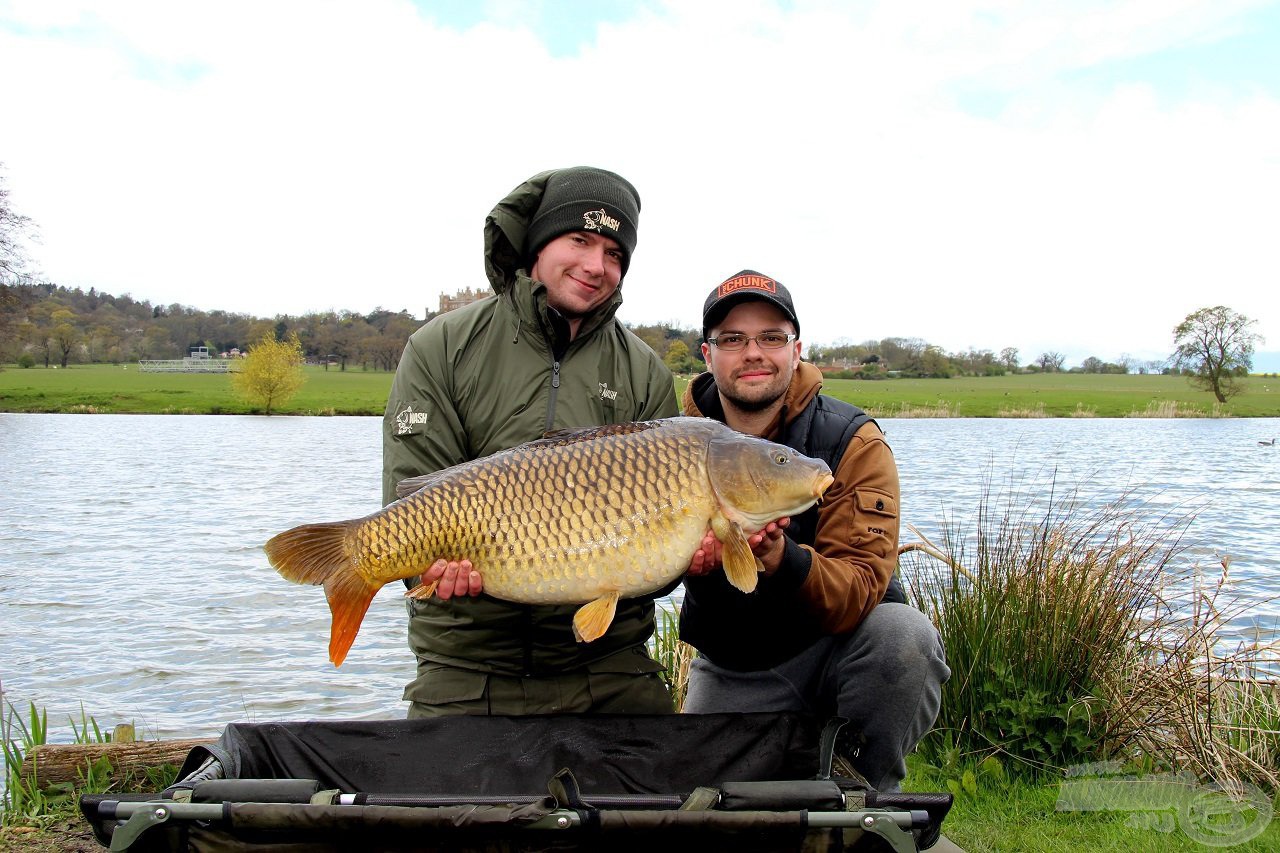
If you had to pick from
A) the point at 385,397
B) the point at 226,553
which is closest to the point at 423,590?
Answer: the point at 226,553

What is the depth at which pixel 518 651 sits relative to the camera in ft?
7.25

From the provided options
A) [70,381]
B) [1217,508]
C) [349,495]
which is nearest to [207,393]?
[70,381]

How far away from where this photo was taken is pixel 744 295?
2.35 metres

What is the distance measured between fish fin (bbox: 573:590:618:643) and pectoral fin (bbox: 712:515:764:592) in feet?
0.76

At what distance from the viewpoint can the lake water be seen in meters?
4.73

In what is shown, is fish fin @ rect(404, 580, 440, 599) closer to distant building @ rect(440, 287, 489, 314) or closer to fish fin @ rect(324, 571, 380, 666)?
fish fin @ rect(324, 571, 380, 666)

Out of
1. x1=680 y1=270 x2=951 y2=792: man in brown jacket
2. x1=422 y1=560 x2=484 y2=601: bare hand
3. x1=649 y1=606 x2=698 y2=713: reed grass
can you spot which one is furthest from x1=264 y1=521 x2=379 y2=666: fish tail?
x1=649 y1=606 x2=698 y2=713: reed grass

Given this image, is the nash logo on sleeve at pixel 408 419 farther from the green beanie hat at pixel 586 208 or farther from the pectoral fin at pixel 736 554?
the pectoral fin at pixel 736 554

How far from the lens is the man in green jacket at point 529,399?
220 cm

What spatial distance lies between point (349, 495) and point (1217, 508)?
10.8 m

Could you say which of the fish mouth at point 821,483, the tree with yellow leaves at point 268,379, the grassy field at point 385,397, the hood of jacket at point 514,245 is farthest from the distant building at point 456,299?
the tree with yellow leaves at point 268,379

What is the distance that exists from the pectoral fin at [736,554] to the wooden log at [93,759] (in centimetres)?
149

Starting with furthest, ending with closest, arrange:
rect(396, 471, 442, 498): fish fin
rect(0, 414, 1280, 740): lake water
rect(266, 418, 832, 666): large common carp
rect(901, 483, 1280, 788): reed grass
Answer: rect(0, 414, 1280, 740): lake water, rect(901, 483, 1280, 788): reed grass, rect(396, 471, 442, 498): fish fin, rect(266, 418, 832, 666): large common carp

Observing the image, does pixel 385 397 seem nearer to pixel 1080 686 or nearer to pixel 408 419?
pixel 1080 686
